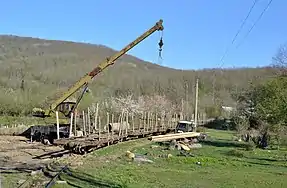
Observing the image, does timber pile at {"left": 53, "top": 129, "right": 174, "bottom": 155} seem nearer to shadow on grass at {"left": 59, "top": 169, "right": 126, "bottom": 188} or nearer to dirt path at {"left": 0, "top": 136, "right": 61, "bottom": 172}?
dirt path at {"left": 0, "top": 136, "right": 61, "bottom": 172}

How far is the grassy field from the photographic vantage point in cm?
1748

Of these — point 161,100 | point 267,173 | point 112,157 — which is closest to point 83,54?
point 161,100

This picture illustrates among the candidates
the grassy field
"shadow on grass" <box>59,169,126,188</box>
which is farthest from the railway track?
the grassy field

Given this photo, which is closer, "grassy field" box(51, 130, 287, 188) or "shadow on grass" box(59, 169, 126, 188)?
"shadow on grass" box(59, 169, 126, 188)

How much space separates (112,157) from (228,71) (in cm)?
7434

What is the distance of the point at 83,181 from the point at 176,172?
4918 millimetres

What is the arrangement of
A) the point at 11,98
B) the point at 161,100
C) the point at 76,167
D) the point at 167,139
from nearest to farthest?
the point at 76,167, the point at 167,139, the point at 11,98, the point at 161,100

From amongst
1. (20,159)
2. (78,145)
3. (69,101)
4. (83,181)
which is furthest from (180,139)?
(83,181)

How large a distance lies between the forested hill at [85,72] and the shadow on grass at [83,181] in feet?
126

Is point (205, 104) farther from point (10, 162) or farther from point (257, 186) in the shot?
point (257, 186)

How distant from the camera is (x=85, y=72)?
3002 inches

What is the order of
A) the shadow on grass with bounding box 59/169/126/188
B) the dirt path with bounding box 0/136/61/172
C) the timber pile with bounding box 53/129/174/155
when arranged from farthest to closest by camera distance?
the timber pile with bounding box 53/129/174/155
the dirt path with bounding box 0/136/61/172
the shadow on grass with bounding box 59/169/126/188

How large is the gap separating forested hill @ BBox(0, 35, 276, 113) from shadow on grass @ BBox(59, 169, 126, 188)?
38.3 metres

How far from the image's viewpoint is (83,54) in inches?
3706
